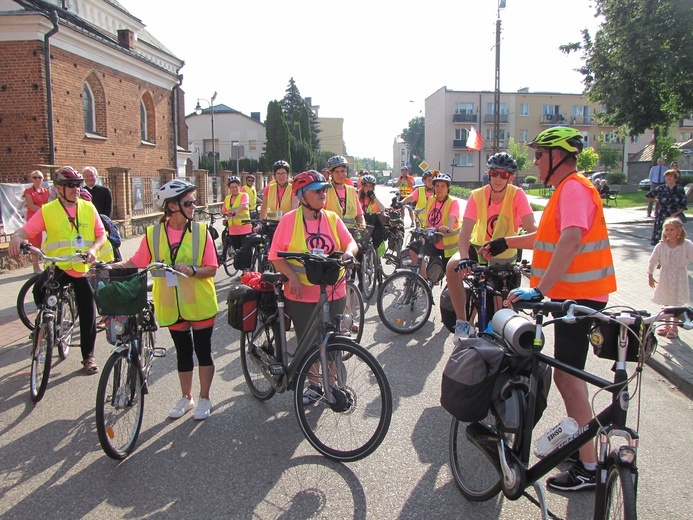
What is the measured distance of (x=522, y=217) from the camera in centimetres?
539

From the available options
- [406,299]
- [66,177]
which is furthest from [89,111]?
[406,299]

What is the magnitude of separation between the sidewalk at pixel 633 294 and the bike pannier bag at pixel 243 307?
372 centimetres

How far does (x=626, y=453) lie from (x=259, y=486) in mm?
2138

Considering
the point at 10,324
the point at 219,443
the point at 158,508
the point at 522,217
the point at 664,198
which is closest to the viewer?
the point at 158,508

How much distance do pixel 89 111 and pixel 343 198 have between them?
1741cm

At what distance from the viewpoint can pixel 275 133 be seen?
54438mm

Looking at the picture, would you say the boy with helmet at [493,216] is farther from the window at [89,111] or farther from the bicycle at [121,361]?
the window at [89,111]

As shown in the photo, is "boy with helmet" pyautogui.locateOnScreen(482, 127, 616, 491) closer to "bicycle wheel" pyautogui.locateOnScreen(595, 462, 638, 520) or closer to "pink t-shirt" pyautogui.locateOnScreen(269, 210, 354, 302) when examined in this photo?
"bicycle wheel" pyautogui.locateOnScreen(595, 462, 638, 520)

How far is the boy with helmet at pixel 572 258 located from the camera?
3.22 metres

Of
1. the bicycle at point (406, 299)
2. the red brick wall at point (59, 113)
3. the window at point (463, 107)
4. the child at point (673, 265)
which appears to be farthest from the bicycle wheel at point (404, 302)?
the window at point (463, 107)

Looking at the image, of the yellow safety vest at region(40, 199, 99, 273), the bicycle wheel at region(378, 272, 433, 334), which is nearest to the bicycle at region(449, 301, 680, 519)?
the bicycle wheel at region(378, 272, 433, 334)

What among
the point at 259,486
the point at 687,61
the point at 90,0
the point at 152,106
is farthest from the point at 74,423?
the point at 90,0

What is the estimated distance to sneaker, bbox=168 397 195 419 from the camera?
4528 millimetres

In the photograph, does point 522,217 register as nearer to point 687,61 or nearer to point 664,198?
point 664,198
